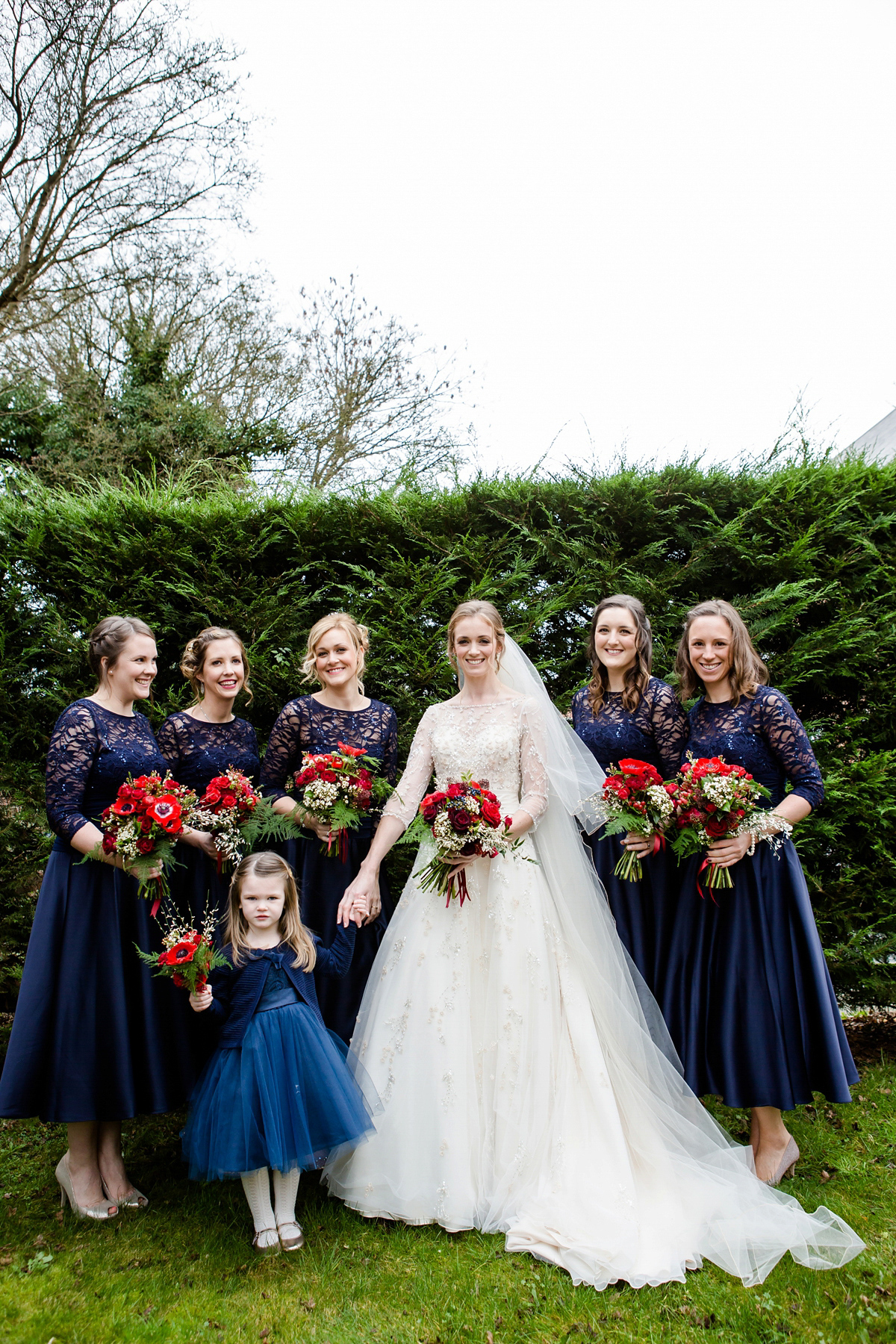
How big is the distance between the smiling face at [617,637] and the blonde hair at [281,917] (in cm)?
201

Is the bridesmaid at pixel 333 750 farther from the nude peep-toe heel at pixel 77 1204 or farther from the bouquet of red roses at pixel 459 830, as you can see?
the nude peep-toe heel at pixel 77 1204

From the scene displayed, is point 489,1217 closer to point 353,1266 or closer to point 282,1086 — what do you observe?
point 353,1266

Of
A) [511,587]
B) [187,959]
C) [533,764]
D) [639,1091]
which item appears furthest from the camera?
[511,587]

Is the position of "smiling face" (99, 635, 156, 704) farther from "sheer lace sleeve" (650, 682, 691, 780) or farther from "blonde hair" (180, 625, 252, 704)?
"sheer lace sleeve" (650, 682, 691, 780)

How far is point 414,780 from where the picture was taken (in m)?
4.41

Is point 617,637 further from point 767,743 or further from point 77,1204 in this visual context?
point 77,1204

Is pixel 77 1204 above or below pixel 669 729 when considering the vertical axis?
below

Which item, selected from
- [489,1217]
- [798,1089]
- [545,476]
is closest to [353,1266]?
[489,1217]

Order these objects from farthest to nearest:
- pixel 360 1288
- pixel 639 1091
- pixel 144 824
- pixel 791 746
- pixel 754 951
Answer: pixel 791 746 < pixel 754 951 < pixel 639 1091 < pixel 144 824 < pixel 360 1288

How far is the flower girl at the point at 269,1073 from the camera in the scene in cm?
337

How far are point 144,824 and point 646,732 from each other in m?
2.56

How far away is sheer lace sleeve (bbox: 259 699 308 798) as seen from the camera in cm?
459

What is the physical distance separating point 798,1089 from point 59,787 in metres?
3.70

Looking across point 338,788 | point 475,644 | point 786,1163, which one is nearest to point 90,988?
point 338,788
